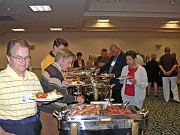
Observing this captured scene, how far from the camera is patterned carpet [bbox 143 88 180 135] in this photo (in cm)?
345

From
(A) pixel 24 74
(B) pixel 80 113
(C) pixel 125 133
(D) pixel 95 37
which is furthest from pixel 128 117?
(D) pixel 95 37

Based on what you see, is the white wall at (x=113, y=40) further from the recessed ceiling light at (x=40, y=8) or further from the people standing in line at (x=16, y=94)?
the people standing in line at (x=16, y=94)

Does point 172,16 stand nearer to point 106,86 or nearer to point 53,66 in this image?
point 106,86

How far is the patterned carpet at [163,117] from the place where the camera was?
345 centimetres

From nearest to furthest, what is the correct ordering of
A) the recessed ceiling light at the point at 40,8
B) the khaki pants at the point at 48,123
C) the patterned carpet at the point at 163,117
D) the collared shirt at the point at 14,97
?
the collared shirt at the point at 14,97, the khaki pants at the point at 48,123, the patterned carpet at the point at 163,117, the recessed ceiling light at the point at 40,8

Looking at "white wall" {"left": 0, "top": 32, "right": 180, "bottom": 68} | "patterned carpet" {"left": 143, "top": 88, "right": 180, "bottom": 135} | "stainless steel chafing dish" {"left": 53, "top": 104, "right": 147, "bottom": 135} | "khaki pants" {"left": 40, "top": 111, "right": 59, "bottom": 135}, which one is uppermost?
"white wall" {"left": 0, "top": 32, "right": 180, "bottom": 68}

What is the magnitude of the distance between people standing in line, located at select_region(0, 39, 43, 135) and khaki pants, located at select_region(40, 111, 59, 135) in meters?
0.53

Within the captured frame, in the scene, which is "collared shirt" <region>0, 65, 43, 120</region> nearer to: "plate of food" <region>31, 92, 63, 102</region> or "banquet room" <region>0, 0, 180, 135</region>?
"plate of food" <region>31, 92, 63, 102</region>

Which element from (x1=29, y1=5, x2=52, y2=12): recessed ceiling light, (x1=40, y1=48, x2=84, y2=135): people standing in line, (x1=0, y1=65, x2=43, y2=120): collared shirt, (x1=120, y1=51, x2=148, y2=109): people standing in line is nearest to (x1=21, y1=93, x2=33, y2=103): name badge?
(x1=0, y1=65, x2=43, y2=120): collared shirt

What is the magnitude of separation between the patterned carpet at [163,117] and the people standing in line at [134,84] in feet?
2.61

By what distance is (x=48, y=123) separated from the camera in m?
2.02

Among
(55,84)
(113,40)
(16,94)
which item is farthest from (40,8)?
(113,40)

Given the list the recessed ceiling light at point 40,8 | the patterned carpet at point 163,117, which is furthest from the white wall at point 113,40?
the recessed ceiling light at point 40,8

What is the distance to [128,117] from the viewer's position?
1518 millimetres
